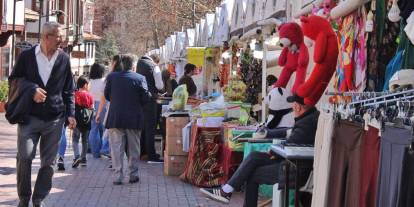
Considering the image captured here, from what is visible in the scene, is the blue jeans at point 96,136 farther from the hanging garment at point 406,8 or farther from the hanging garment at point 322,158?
the hanging garment at point 406,8

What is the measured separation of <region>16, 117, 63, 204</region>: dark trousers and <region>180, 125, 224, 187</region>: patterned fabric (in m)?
2.79

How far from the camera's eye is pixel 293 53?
8.08 meters

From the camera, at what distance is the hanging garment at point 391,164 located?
3.55 meters

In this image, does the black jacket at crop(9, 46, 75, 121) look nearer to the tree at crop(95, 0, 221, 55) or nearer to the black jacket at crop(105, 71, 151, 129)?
the black jacket at crop(105, 71, 151, 129)

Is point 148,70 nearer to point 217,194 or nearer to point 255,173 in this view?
point 217,194

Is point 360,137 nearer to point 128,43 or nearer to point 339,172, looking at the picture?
point 339,172

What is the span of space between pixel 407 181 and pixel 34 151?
15.1ft

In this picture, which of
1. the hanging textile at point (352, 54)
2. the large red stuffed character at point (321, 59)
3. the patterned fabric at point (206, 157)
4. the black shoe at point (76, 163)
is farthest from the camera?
the black shoe at point (76, 163)

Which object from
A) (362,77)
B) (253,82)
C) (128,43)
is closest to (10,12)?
(253,82)

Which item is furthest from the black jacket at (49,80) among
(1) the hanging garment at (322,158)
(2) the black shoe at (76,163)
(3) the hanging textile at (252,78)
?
(2) the black shoe at (76,163)

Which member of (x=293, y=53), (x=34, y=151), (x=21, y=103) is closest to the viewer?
(x=21, y=103)

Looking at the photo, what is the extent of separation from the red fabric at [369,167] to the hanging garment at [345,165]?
0.21 ft

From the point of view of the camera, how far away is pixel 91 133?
13.1m

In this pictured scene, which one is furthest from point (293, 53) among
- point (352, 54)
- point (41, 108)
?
point (41, 108)
